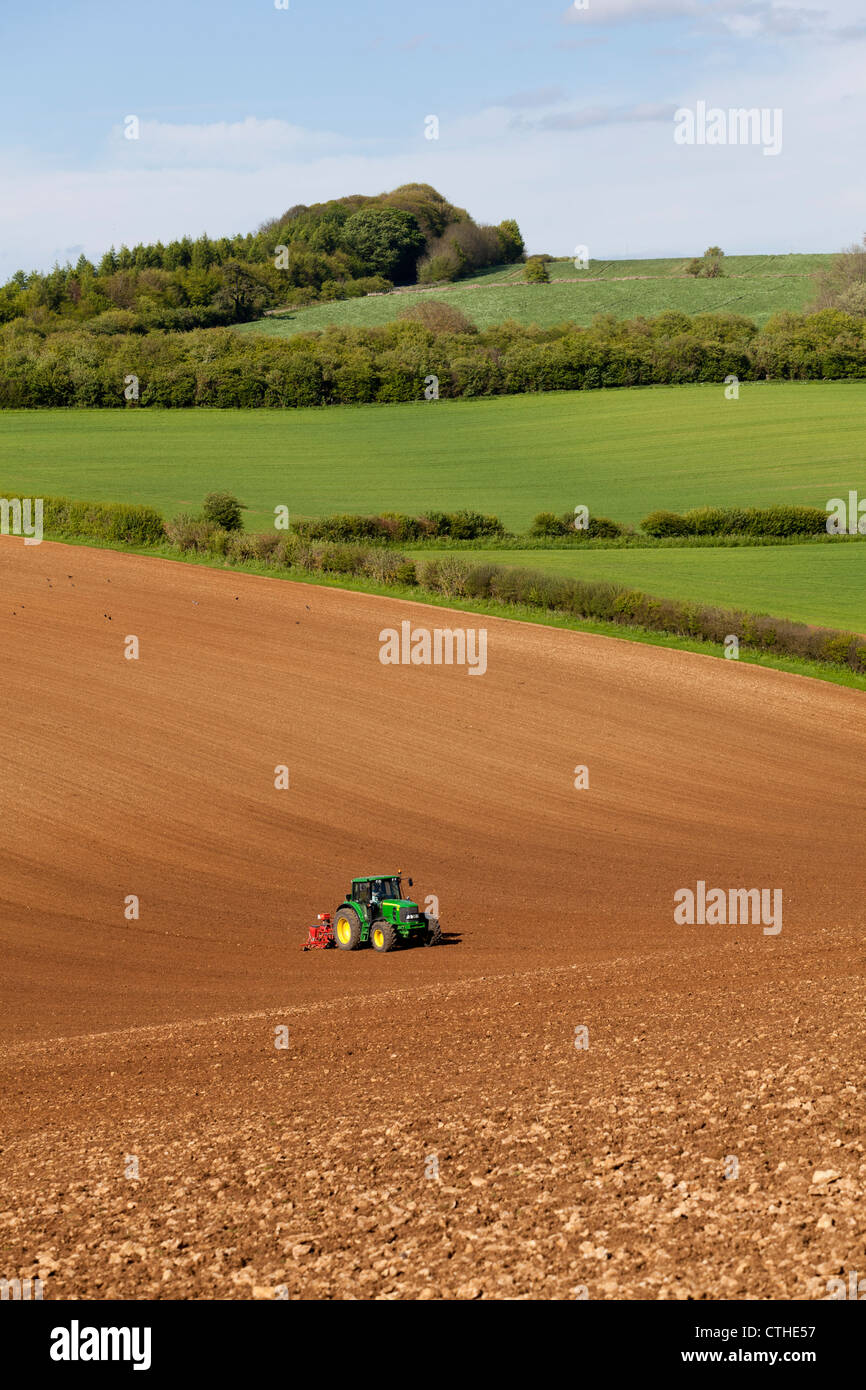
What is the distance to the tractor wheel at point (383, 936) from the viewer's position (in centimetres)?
1798

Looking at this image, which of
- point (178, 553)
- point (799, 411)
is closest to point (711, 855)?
point (178, 553)

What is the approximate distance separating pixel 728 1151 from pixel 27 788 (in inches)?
816

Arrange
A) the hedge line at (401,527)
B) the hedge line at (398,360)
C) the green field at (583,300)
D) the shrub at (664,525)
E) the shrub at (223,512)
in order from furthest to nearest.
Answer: the green field at (583,300), the hedge line at (398,360), the shrub at (664,525), the shrub at (223,512), the hedge line at (401,527)

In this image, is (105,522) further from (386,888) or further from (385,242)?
(385,242)

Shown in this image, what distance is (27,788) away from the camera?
1038 inches

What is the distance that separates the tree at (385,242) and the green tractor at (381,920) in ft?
439

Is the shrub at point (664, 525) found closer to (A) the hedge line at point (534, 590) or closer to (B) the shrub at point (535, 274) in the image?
(A) the hedge line at point (534, 590)

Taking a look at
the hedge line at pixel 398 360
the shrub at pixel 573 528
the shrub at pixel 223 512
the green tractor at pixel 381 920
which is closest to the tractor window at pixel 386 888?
the green tractor at pixel 381 920

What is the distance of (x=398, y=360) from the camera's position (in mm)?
96875

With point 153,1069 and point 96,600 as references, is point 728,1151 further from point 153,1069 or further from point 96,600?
point 96,600

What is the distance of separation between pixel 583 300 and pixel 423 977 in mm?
116035

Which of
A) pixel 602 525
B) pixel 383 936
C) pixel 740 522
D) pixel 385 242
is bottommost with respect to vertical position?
pixel 383 936

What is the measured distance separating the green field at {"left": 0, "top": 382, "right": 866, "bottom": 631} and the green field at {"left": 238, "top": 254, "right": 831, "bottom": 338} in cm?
2338

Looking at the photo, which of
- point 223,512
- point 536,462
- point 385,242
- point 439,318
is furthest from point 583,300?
point 223,512
